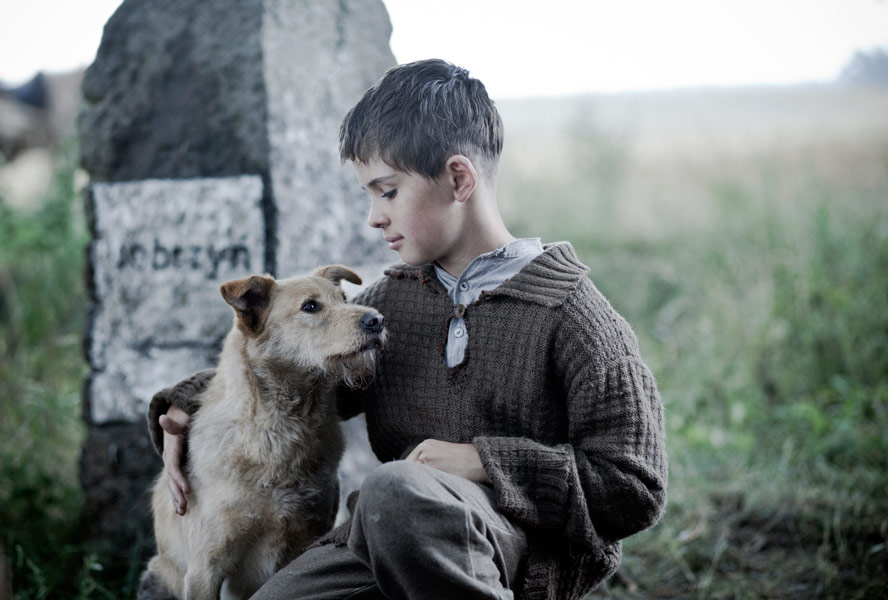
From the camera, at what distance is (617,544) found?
2.27m

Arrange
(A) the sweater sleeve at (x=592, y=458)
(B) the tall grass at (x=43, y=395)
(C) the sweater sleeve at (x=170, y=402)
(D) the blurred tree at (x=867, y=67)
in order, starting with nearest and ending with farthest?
1. (A) the sweater sleeve at (x=592, y=458)
2. (C) the sweater sleeve at (x=170, y=402)
3. (B) the tall grass at (x=43, y=395)
4. (D) the blurred tree at (x=867, y=67)

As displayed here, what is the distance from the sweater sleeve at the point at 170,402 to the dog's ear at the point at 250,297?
40 cm

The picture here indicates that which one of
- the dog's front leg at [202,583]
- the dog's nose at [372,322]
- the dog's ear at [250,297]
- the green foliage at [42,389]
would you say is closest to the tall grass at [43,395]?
the green foliage at [42,389]

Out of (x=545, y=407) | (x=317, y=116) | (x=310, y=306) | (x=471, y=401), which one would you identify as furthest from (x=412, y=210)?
(x=317, y=116)

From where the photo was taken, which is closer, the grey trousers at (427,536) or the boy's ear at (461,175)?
the grey trousers at (427,536)

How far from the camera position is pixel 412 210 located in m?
2.30

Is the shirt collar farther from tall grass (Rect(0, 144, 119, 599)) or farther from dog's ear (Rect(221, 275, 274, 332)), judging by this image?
tall grass (Rect(0, 144, 119, 599))

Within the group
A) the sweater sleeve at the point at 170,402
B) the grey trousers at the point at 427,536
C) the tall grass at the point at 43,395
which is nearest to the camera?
the grey trousers at the point at 427,536

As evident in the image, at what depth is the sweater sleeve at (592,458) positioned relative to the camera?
197 centimetres

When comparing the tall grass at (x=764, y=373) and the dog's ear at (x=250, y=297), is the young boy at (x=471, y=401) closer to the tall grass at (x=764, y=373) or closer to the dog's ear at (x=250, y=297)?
the dog's ear at (x=250, y=297)

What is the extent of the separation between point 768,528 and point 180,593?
2816 mm

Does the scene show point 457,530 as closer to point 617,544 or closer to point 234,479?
point 617,544

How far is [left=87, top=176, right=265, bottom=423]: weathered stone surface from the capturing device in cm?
325

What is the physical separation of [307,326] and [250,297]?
0.21 metres
